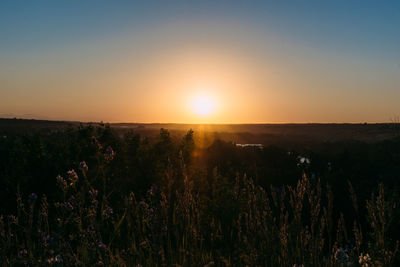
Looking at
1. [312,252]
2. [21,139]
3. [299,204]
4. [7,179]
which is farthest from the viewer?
[21,139]

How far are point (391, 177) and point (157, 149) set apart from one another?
14.1 meters

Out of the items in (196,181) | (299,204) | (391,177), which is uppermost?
(299,204)

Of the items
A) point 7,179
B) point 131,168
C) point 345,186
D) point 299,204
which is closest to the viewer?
point 299,204

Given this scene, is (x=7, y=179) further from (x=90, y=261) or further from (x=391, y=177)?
(x=391, y=177)

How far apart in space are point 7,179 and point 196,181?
4.14 meters

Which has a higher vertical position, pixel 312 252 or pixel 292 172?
pixel 312 252

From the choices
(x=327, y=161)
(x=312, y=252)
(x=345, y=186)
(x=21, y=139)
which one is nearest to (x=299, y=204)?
(x=312, y=252)

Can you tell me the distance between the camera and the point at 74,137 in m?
8.45

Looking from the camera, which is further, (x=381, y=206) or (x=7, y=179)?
(x=7, y=179)

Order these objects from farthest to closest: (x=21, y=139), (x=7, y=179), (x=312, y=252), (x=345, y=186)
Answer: (x=345, y=186) → (x=21, y=139) → (x=7, y=179) → (x=312, y=252)

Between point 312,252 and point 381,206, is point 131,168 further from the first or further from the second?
point 381,206

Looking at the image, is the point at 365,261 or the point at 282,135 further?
the point at 282,135

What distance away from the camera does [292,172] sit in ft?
55.6

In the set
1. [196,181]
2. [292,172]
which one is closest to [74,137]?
[196,181]
